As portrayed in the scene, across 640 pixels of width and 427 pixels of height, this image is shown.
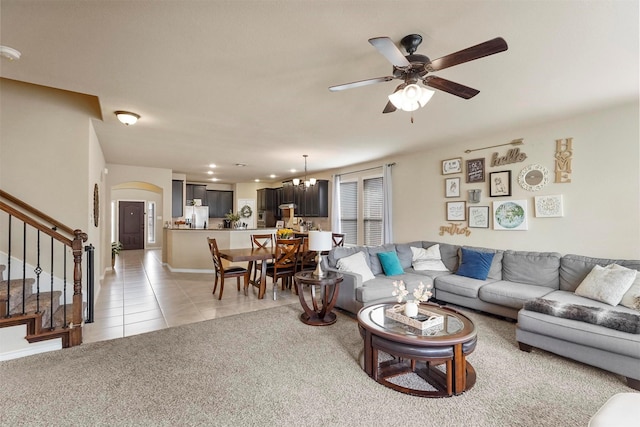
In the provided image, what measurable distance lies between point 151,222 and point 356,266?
1009 cm

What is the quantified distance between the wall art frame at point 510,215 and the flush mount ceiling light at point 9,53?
5539mm

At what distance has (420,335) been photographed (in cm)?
224

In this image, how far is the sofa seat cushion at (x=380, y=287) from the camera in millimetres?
3635

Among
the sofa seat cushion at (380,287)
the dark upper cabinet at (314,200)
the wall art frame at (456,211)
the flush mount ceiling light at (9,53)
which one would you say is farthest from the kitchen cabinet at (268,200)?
the flush mount ceiling light at (9,53)

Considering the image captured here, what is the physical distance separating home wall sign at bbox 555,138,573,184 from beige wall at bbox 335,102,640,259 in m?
0.05

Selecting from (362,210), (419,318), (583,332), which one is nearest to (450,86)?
(419,318)

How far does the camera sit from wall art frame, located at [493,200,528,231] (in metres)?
4.17

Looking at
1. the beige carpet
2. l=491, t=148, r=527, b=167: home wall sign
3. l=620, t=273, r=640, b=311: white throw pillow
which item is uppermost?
l=491, t=148, r=527, b=167: home wall sign

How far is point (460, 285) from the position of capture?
3980 mm

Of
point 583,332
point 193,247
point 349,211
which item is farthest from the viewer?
point 349,211

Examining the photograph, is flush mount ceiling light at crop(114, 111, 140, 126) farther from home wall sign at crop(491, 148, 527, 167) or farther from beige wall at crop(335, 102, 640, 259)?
home wall sign at crop(491, 148, 527, 167)

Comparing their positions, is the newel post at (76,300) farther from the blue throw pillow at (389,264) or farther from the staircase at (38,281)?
the blue throw pillow at (389,264)

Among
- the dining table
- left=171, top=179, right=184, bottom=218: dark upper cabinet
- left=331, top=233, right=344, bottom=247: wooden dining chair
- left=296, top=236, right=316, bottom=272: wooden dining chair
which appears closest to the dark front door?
left=171, top=179, right=184, bottom=218: dark upper cabinet

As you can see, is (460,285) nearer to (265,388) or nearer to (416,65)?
(265,388)
